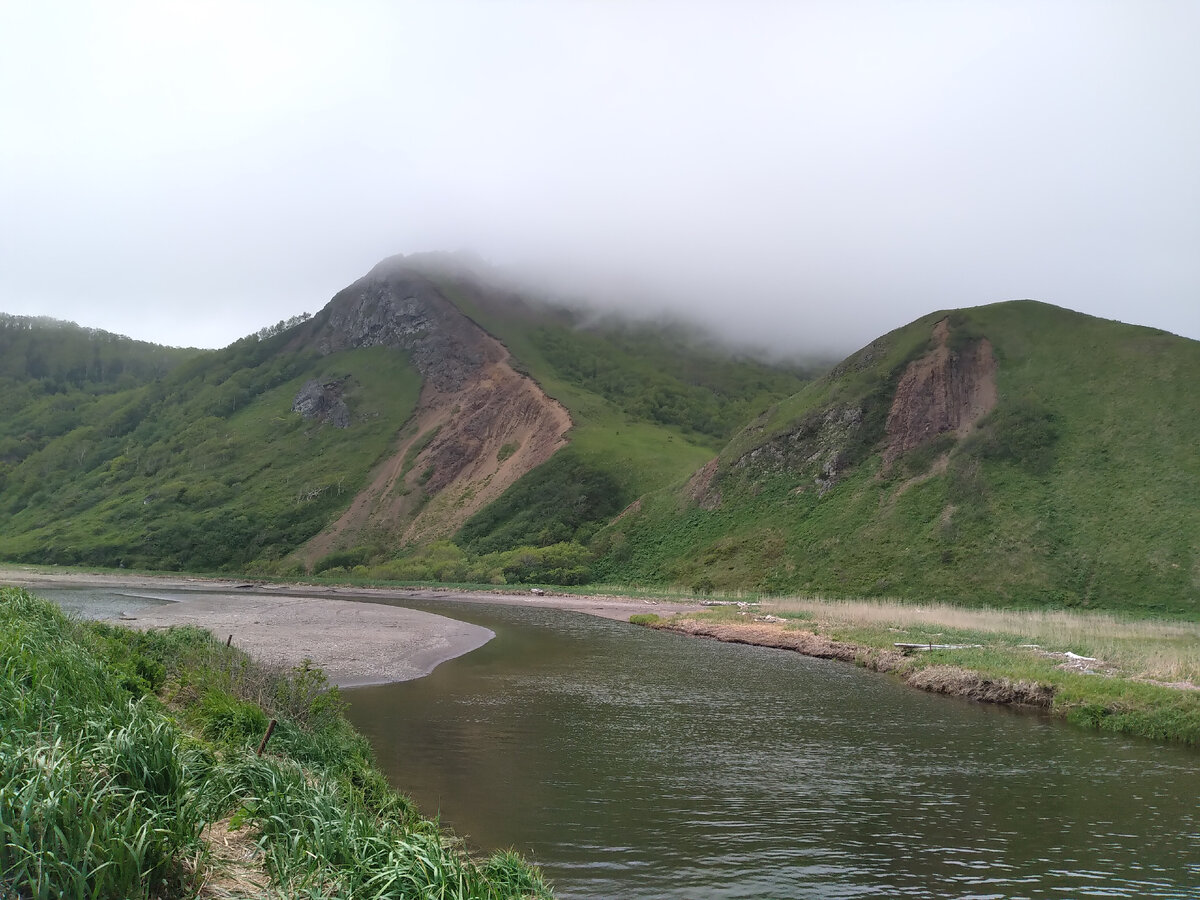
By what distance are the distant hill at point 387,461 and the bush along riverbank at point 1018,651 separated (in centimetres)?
5158

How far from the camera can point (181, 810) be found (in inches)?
331

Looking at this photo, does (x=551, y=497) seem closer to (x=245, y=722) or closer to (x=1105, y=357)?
(x=1105, y=357)

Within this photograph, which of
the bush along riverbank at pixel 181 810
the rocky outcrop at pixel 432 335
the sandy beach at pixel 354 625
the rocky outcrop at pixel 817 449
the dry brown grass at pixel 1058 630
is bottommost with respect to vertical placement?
the sandy beach at pixel 354 625

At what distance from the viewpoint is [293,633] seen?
143 ft

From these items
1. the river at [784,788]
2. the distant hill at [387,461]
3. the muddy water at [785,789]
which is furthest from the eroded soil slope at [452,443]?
the muddy water at [785,789]

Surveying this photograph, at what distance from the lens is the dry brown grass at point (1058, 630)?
1211 inches

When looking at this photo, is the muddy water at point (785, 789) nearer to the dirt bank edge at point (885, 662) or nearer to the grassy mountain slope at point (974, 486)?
the dirt bank edge at point (885, 662)

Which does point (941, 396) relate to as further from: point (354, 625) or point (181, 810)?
point (181, 810)

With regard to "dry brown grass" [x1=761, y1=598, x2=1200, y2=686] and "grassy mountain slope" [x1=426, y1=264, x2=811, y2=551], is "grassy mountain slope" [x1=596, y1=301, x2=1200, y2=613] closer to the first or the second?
"dry brown grass" [x1=761, y1=598, x2=1200, y2=686]

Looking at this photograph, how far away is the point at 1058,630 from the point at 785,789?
3528cm

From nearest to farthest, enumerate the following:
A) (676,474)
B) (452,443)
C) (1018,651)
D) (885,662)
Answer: (1018,651), (885,662), (676,474), (452,443)

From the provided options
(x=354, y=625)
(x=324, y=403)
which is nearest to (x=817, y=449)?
(x=354, y=625)

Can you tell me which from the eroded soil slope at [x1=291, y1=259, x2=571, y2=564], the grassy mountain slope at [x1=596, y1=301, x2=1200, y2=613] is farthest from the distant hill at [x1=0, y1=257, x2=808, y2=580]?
the grassy mountain slope at [x1=596, y1=301, x2=1200, y2=613]

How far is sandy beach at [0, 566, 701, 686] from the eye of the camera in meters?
34.3
